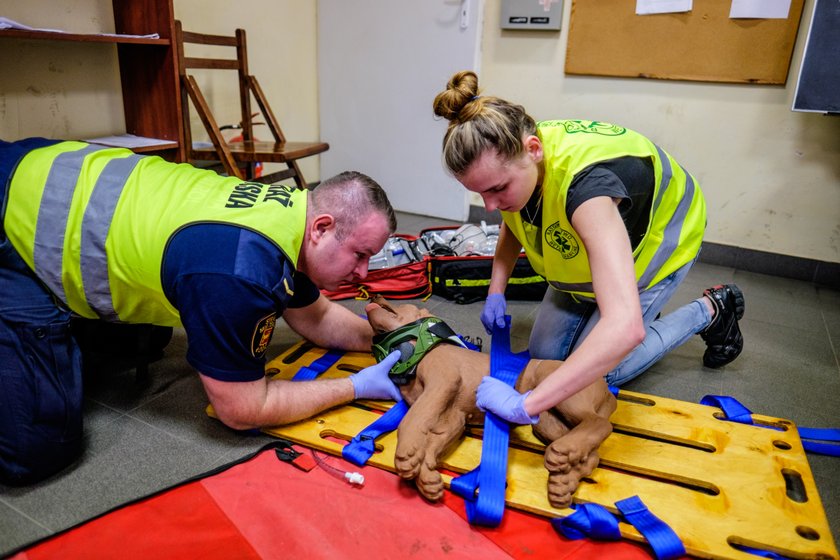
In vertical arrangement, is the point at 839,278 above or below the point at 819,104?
below

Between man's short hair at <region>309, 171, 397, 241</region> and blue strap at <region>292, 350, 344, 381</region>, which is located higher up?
man's short hair at <region>309, 171, 397, 241</region>

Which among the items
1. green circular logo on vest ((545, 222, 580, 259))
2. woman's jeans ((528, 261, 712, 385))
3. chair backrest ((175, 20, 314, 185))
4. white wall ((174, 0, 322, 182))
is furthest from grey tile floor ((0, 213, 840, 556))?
white wall ((174, 0, 322, 182))

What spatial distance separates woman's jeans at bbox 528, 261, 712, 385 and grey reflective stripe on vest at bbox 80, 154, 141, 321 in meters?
1.27

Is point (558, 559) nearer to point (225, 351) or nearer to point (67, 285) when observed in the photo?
point (225, 351)

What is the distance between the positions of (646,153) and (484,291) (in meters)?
1.19

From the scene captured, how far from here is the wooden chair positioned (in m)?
2.79

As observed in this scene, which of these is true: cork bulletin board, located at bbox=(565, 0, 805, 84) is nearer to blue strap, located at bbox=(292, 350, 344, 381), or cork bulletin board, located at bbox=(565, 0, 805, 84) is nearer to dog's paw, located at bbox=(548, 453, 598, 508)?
blue strap, located at bbox=(292, 350, 344, 381)

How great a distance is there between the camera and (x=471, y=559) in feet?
3.92

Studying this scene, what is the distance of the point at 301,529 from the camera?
1.26 metres

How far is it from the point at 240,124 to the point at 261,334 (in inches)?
89.8

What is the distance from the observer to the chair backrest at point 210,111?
2.78 m

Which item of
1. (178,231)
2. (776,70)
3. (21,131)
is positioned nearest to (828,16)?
(776,70)

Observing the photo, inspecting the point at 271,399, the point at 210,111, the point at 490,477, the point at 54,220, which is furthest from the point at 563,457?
the point at 210,111

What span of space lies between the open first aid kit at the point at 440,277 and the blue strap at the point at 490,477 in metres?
1.04
